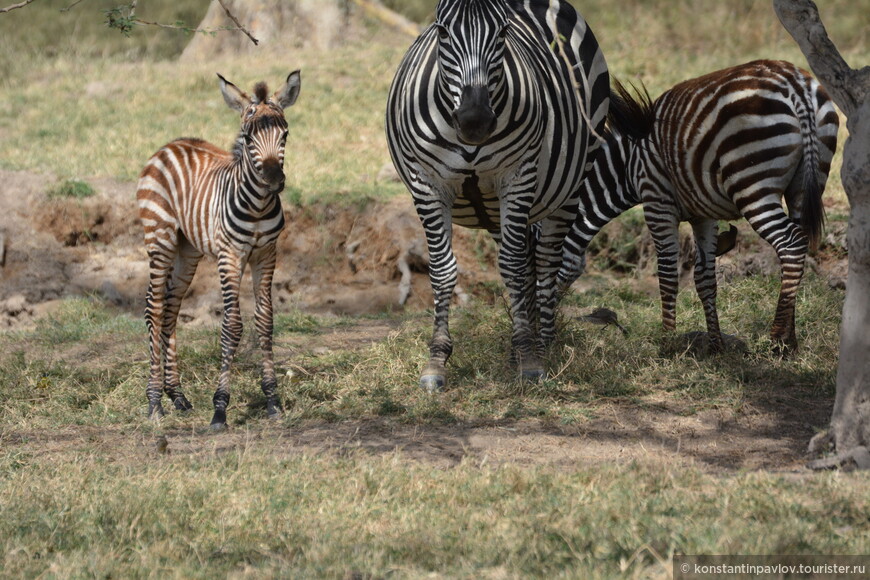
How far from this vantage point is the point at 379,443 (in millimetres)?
5828

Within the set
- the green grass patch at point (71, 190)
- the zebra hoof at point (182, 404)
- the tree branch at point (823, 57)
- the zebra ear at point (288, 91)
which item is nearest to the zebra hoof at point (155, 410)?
the zebra hoof at point (182, 404)

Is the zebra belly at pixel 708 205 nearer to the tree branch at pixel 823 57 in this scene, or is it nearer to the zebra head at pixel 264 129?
the tree branch at pixel 823 57

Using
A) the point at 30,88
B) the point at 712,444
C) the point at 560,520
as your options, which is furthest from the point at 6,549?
the point at 30,88

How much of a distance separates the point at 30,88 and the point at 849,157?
1521 cm

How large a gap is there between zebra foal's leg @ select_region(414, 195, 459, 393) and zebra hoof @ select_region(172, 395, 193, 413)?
1.65 meters

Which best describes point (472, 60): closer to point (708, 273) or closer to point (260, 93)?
point (260, 93)

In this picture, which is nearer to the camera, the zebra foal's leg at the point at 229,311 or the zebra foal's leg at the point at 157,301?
the zebra foal's leg at the point at 229,311

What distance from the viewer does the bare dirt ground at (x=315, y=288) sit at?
5.95m

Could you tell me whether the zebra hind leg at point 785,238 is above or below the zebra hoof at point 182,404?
above

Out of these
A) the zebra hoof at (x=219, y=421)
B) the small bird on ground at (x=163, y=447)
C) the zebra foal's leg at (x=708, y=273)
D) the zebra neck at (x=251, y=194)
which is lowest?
the small bird on ground at (x=163, y=447)

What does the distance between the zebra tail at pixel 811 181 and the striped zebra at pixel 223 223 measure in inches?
140

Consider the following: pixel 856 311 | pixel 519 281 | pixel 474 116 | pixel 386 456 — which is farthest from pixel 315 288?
pixel 856 311

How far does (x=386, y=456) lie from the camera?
525 cm

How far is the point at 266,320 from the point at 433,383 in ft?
4.01
